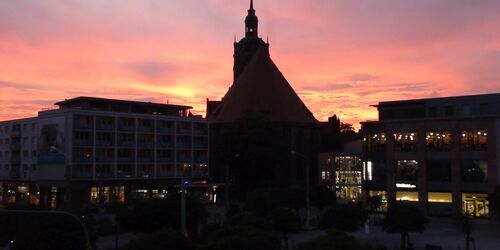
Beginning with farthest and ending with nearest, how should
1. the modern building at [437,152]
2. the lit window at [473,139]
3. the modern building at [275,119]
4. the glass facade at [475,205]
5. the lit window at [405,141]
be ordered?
1. the modern building at [275,119]
2. the lit window at [405,141]
3. the lit window at [473,139]
4. the modern building at [437,152]
5. the glass facade at [475,205]

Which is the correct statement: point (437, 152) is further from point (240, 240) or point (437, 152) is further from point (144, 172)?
point (240, 240)

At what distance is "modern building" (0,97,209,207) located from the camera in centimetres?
8931

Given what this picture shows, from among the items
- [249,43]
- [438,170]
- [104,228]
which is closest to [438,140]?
[438,170]

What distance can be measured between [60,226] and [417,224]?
91.0 ft

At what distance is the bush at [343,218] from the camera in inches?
1876

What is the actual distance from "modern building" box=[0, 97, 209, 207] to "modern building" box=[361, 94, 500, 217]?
33.7 metres

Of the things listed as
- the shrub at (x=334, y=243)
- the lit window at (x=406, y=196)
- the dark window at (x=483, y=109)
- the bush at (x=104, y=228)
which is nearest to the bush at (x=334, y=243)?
the shrub at (x=334, y=243)

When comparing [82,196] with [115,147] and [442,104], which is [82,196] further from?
[442,104]

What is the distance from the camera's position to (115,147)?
3686 inches

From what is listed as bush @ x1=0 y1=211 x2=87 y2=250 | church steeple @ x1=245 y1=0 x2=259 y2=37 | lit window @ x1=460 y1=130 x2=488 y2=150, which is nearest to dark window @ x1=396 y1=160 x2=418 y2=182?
lit window @ x1=460 y1=130 x2=488 y2=150

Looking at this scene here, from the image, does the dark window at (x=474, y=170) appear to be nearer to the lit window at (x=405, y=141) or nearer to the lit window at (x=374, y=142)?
the lit window at (x=405, y=141)

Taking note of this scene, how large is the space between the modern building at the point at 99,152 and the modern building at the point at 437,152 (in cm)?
3367

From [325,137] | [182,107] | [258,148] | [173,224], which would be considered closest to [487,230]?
[173,224]

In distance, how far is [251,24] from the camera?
5901 inches
